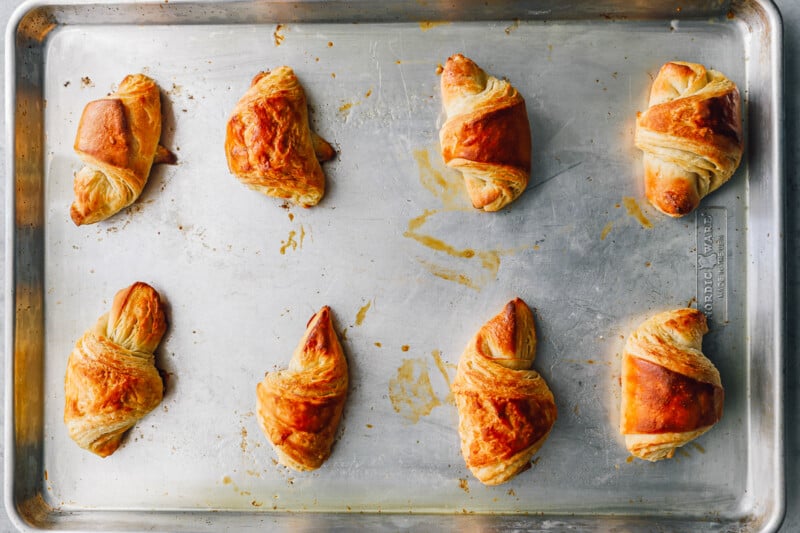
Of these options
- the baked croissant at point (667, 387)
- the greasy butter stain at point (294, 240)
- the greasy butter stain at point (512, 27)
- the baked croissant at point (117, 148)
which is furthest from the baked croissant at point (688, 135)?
the baked croissant at point (117, 148)

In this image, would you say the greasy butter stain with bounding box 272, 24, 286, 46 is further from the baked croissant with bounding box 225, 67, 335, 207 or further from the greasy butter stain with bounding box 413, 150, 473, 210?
the greasy butter stain with bounding box 413, 150, 473, 210

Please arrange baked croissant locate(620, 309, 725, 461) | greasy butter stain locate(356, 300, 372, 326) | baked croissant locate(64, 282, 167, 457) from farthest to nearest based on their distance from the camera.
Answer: greasy butter stain locate(356, 300, 372, 326)
baked croissant locate(64, 282, 167, 457)
baked croissant locate(620, 309, 725, 461)

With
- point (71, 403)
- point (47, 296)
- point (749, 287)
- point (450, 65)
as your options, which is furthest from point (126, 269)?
point (749, 287)

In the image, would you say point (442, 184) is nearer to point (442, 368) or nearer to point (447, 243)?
point (447, 243)

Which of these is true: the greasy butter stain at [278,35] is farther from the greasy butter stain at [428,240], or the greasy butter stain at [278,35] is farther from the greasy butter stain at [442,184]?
the greasy butter stain at [428,240]

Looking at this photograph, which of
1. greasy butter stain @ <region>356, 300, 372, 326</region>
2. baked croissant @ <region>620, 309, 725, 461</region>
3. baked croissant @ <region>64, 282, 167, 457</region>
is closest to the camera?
baked croissant @ <region>620, 309, 725, 461</region>

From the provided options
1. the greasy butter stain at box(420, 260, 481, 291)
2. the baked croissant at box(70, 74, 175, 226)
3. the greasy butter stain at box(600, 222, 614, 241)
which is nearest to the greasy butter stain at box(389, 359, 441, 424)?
the greasy butter stain at box(420, 260, 481, 291)
